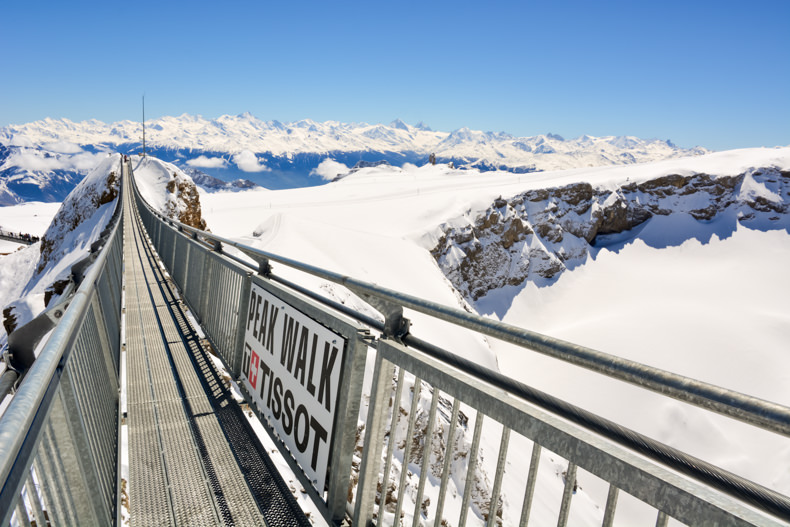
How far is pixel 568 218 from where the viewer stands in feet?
258

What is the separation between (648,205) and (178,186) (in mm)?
86418

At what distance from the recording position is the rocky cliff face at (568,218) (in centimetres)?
6284

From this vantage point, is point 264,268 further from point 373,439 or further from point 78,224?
point 78,224

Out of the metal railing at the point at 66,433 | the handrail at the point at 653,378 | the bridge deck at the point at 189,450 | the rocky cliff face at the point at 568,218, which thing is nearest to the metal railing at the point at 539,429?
the handrail at the point at 653,378

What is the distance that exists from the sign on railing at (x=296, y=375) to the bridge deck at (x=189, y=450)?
0.37 m

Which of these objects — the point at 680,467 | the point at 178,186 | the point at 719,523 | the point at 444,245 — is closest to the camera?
the point at 719,523

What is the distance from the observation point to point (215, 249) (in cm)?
680

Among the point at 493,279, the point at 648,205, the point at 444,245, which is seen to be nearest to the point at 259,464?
the point at 444,245

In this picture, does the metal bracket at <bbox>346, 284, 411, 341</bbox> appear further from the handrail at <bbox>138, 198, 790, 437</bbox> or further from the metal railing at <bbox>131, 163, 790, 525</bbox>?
the handrail at <bbox>138, 198, 790, 437</bbox>

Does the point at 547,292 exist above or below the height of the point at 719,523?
below

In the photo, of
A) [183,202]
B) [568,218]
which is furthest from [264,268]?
[568,218]

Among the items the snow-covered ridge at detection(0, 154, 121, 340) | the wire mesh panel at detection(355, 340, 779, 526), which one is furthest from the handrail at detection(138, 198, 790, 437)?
the snow-covered ridge at detection(0, 154, 121, 340)

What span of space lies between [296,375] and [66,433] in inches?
70.6

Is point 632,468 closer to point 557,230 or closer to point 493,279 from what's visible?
point 493,279
